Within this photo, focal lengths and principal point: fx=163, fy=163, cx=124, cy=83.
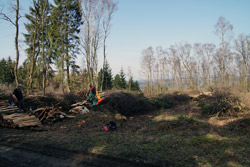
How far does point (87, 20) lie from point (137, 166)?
21044mm

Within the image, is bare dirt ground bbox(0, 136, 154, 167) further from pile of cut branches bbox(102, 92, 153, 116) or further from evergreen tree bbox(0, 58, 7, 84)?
evergreen tree bbox(0, 58, 7, 84)

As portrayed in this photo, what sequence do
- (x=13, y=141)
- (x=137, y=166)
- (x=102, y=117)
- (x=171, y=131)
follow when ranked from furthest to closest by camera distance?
(x=102, y=117)
(x=171, y=131)
(x=13, y=141)
(x=137, y=166)

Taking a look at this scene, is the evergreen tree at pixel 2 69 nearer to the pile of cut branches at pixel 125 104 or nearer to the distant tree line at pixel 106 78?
the distant tree line at pixel 106 78

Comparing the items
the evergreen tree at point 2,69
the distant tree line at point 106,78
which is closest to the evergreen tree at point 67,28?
the distant tree line at point 106,78

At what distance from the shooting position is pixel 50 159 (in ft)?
14.9

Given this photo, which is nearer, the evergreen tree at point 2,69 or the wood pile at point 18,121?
the wood pile at point 18,121

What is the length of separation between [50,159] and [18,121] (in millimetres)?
5129

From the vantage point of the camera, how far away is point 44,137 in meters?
6.67

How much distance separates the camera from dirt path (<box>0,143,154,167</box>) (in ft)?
13.8

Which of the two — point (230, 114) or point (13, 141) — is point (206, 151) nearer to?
point (230, 114)

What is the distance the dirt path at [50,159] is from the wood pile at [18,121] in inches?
129

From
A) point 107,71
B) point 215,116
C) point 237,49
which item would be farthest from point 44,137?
point 237,49

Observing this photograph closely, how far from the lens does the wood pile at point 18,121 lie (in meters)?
8.34

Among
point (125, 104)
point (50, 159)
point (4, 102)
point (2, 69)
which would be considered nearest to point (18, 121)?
point (4, 102)
